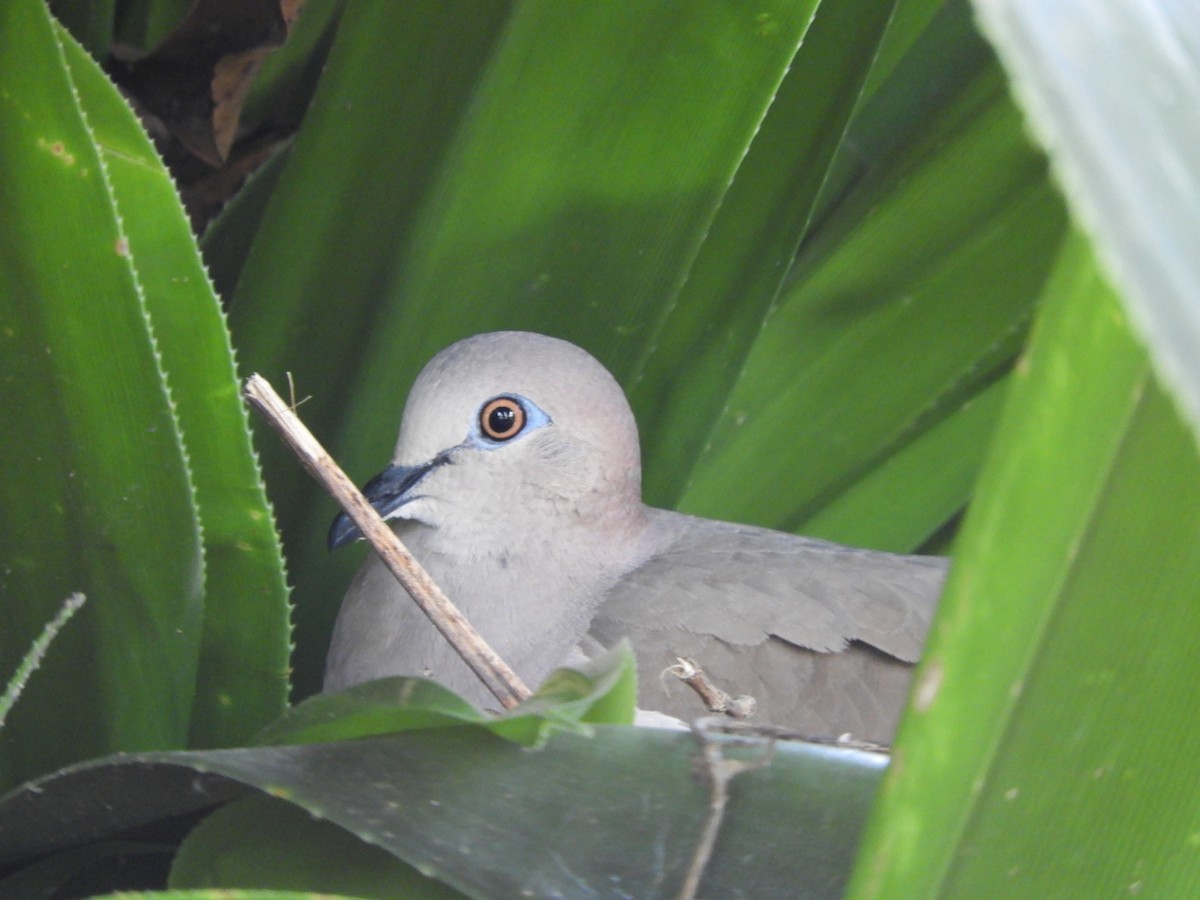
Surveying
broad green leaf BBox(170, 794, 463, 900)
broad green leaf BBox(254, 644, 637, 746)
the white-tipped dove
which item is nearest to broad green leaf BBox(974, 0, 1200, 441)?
broad green leaf BBox(254, 644, 637, 746)

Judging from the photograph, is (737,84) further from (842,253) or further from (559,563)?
(559,563)

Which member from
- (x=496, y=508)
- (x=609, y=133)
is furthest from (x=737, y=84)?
(x=496, y=508)

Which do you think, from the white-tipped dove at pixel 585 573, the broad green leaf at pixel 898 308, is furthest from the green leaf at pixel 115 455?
the broad green leaf at pixel 898 308

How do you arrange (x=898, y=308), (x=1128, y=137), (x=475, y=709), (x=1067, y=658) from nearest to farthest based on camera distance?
(x=1128, y=137) → (x=1067, y=658) → (x=475, y=709) → (x=898, y=308)

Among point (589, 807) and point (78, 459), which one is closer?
point (589, 807)

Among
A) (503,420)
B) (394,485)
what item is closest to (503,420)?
(503,420)

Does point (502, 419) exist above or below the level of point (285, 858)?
above

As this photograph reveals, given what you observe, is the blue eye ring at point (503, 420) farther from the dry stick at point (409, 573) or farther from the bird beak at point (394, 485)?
the dry stick at point (409, 573)

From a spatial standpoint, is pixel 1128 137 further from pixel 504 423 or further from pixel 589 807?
pixel 504 423
